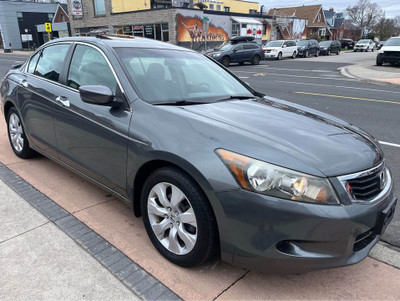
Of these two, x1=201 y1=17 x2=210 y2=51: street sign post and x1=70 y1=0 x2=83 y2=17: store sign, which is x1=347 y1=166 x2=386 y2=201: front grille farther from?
x1=70 y1=0 x2=83 y2=17: store sign

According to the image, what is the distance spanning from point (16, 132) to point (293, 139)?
3.91 metres

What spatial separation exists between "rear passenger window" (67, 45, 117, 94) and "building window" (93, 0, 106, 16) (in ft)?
125

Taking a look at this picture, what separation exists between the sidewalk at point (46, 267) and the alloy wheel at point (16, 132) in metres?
1.64

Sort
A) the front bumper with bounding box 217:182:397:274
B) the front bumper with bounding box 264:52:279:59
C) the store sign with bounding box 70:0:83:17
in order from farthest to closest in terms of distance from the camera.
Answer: the store sign with bounding box 70:0:83:17, the front bumper with bounding box 264:52:279:59, the front bumper with bounding box 217:182:397:274

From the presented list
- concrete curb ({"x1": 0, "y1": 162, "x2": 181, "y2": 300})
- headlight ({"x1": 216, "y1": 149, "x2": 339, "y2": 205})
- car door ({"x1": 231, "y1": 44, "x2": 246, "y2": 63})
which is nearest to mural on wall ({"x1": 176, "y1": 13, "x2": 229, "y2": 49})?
car door ({"x1": 231, "y1": 44, "x2": 246, "y2": 63})

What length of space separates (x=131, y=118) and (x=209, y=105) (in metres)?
0.65

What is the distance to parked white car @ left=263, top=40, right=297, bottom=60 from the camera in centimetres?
2920

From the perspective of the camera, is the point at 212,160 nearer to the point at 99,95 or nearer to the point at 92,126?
the point at 99,95

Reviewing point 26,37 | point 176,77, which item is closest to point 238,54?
point 176,77

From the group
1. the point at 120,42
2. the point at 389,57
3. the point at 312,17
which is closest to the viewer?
the point at 120,42

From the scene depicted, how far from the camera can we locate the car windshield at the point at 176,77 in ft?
9.45

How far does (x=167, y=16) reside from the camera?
98.4ft

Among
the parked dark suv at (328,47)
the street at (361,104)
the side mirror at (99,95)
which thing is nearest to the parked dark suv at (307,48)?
the parked dark suv at (328,47)

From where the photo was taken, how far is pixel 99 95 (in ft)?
8.71
